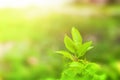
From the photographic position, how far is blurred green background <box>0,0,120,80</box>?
1384mm

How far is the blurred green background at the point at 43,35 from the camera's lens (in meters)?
1.38

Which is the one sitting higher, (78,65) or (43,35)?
(43,35)

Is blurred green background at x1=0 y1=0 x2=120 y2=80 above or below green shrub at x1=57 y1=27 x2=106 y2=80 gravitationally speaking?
above

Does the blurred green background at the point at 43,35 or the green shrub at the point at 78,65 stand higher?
the blurred green background at the point at 43,35

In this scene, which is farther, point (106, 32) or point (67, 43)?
point (106, 32)

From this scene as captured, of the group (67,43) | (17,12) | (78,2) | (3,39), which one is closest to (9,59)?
(3,39)

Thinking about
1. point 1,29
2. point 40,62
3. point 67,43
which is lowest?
point 67,43

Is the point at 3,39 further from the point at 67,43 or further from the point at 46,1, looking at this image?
the point at 67,43

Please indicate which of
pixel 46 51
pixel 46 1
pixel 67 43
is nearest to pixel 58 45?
pixel 46 51

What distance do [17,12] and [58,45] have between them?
21 cm

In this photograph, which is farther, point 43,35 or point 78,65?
point 43,35

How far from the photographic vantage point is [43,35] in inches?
55.9

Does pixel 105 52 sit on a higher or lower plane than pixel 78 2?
lower

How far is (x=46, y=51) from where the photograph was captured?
1.41 metres
